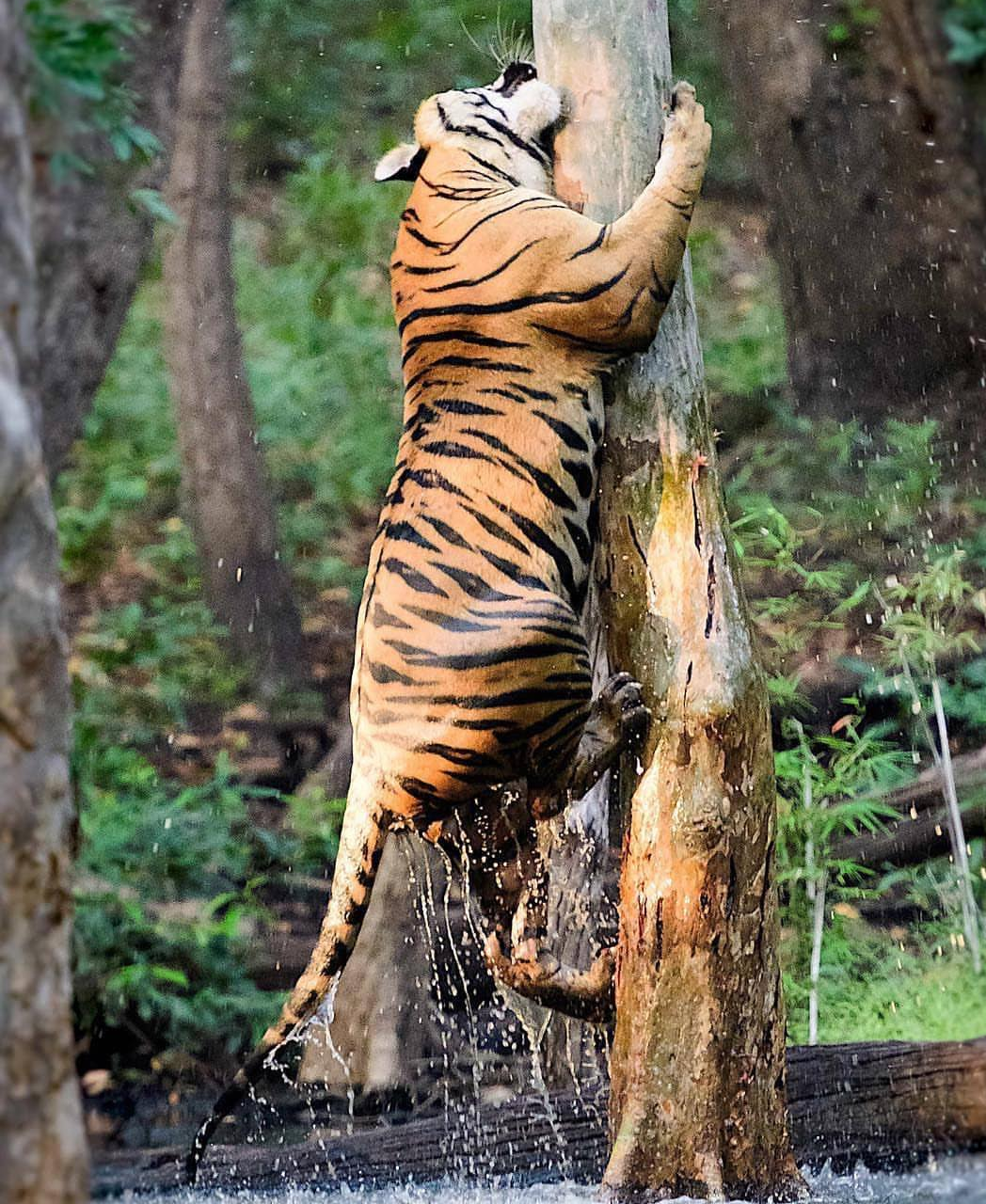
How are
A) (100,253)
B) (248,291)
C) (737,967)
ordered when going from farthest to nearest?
(248,291) → (100,253) → (737,967)

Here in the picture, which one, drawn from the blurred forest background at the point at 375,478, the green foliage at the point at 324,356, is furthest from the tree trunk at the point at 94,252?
the green foliage at the point at 324,356

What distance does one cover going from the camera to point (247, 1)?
19.6 ft

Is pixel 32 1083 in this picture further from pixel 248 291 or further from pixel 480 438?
pixel 248 291

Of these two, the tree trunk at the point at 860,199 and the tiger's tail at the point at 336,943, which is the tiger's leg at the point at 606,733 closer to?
the tiger's tail at the point at 336,943

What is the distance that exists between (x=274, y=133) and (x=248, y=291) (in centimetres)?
73

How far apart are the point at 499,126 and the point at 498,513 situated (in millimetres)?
902

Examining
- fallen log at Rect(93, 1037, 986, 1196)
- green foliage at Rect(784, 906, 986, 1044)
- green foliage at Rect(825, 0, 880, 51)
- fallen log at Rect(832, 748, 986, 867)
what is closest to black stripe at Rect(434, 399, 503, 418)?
fallen log at Rect(93, 1037, 986, 1196)

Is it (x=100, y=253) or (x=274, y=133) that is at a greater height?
(x=274, y=133)

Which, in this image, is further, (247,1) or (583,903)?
(247,1)

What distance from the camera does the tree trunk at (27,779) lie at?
75.1 inches

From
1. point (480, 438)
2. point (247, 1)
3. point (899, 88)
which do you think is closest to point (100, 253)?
point (480, 438)

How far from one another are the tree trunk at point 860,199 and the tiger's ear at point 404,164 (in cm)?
249

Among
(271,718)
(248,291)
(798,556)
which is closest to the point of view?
(798,556)

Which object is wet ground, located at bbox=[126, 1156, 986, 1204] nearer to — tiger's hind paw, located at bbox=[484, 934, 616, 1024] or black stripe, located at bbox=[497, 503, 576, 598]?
tiger's hind paw, located at bbox=[484, 934, 616, 1024]
